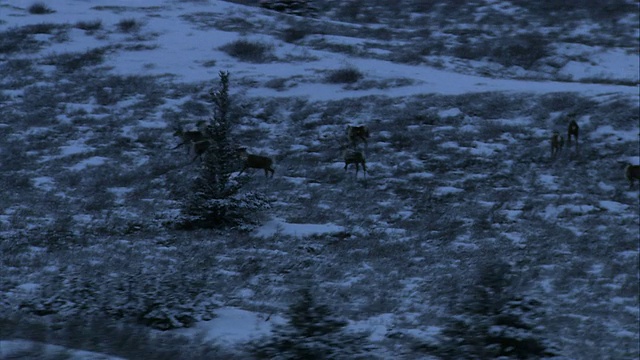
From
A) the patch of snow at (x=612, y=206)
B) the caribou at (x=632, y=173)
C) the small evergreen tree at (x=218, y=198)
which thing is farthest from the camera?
the caribou at (x=632, y=173)

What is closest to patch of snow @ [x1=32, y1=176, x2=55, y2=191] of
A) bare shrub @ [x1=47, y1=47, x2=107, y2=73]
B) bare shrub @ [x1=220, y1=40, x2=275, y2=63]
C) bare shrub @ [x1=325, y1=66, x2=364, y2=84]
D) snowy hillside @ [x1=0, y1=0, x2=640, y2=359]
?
snowy hillside @ [x1=0, y1=0, x2=640, y2=359]

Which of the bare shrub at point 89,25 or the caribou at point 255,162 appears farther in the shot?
the bare shrub at point 89,25

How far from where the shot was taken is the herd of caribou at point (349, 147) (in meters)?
13.8

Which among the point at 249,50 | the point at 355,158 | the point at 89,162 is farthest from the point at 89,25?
the point at 355,158

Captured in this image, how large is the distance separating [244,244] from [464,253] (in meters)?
3.42

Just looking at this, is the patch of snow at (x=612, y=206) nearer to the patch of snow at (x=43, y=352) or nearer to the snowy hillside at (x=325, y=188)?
the snowy hillside at (x=325, y=188)

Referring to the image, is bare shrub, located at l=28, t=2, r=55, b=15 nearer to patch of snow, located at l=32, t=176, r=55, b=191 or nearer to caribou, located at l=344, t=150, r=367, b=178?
patch of snow, located at l=32, t=176, r=55, b=191

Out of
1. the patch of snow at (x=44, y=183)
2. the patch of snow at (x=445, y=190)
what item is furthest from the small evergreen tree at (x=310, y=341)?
the patch of snow at (x=44, y=183)

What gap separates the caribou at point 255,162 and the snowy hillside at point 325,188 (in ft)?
1.00

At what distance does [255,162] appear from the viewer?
1384cm

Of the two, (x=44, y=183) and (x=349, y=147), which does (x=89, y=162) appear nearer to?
(x=44, y=183)

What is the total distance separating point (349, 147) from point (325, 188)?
1.69m

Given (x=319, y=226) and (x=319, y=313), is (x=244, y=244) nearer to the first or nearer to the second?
(x=319, y=226)

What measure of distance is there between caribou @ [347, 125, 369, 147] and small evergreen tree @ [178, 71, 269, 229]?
2950 millimetres
